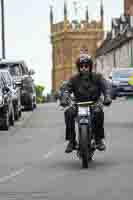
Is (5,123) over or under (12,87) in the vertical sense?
under

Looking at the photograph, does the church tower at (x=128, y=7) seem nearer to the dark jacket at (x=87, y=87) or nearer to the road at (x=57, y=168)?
the road at (x=57, y=168)

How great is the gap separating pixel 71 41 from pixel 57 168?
16883cm

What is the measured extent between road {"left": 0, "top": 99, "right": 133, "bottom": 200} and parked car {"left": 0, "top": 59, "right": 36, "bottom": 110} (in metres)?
10.9

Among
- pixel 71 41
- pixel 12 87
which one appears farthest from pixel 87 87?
pixel 71 41

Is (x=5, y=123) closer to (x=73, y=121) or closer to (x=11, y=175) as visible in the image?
(x=73, y=121)

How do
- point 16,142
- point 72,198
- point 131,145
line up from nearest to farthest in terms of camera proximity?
point 72,198 → point 131,145 → point 16,142

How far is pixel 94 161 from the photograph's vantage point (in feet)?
52.4

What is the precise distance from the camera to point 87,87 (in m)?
15.3

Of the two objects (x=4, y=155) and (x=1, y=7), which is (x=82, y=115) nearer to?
(x=4, y=155)

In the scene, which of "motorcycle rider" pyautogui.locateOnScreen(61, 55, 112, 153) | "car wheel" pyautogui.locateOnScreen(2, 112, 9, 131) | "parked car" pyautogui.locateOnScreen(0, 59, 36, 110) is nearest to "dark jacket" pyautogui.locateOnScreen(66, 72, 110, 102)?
"motorcycle rider" pyautogui.locateOnScreen(61, 55, 112, 153)

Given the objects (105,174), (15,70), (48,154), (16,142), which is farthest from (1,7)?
(105,174)

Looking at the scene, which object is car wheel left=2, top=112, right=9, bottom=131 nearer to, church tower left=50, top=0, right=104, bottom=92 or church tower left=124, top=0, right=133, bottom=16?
church tower left=124, top=0, right=133, bottom=16

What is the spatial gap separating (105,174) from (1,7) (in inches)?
1527

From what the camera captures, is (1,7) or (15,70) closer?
(15,70)
